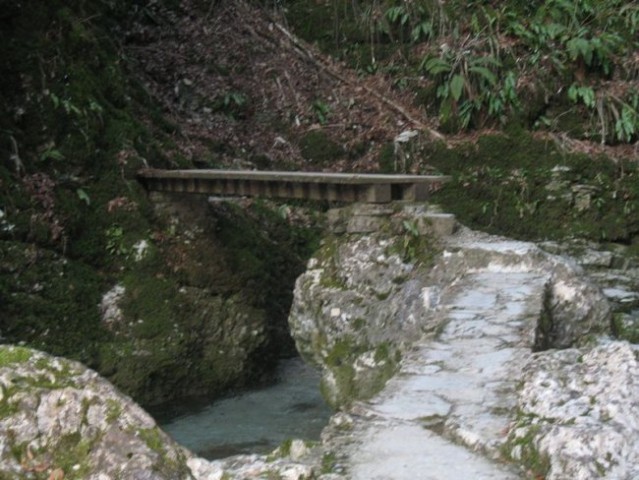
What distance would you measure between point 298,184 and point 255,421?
2599 mm

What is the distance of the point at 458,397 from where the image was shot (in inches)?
176

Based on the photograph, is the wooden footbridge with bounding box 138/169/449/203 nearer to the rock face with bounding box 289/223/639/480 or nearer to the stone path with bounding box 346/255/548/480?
the rock face with bounding box 289/223/639/480

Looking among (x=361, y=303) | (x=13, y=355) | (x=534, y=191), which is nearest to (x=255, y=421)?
(x=361, y=303)

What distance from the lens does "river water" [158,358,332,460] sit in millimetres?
8016

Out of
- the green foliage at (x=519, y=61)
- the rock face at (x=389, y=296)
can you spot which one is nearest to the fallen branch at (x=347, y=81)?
the green foliage at (x=519, y=61)

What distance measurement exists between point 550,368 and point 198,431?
5009 millimetres

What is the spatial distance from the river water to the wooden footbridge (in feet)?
7.59

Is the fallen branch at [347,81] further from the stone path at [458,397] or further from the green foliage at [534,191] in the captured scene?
the stone path at [458,397]

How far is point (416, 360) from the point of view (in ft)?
16.7

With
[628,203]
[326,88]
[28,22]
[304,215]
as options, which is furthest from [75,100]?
[628,203]

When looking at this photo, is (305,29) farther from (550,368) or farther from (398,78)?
(550,368)

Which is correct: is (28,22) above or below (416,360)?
above

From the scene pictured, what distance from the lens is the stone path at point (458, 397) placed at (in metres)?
3.71

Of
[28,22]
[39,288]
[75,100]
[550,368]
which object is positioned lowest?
[39,288]
